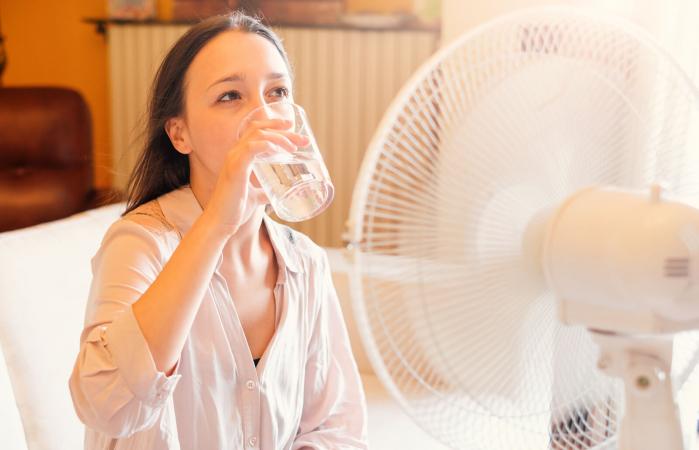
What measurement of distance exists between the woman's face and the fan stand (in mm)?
514

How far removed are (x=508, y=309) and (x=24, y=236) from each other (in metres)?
0.98

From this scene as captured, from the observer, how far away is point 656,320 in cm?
73

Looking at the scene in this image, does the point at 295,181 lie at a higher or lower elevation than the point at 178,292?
higher

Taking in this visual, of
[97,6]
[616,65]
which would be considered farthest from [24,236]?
[97,6]

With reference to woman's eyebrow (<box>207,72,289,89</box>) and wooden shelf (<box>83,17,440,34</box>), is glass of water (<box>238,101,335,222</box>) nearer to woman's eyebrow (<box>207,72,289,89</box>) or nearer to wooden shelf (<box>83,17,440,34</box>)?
woman's eyebrow (<box>207,72,289,89</box>)

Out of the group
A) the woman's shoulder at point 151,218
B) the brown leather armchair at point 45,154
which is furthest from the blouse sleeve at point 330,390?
the brown leather armchair at point 45,154

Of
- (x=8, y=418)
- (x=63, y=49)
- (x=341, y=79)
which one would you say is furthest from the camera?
(x=63, y=49)

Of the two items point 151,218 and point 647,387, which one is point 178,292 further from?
point 647,387

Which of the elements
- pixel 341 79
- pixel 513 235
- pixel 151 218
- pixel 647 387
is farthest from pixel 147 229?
pixel 341 79

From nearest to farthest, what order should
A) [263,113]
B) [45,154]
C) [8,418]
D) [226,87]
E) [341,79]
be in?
[263,113] → [226,87] → [8,418] → [45,154] → [341,79]

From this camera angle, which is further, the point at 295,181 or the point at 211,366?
the point at 211,366

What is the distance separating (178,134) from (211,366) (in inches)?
12.3

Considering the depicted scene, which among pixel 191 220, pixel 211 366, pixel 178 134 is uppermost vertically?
pixel 178 134

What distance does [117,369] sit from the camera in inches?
38.9
